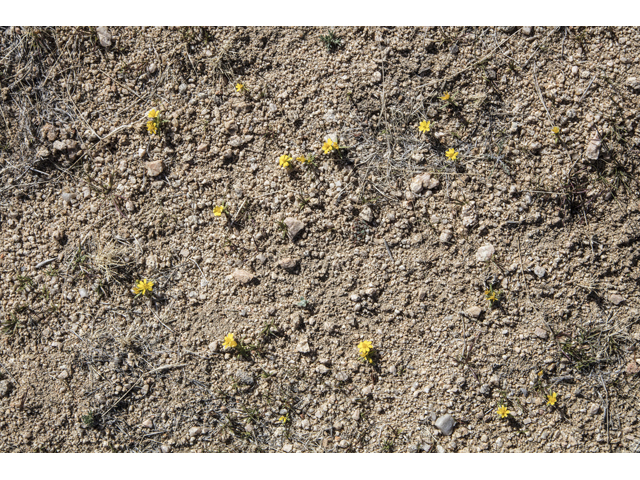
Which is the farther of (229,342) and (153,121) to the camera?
(153,121)

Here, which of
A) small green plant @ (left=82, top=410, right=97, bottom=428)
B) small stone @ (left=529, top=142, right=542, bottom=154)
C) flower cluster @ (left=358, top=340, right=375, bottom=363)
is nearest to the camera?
flower cluster @ (left=358, top=340, right=375, bottom=363)

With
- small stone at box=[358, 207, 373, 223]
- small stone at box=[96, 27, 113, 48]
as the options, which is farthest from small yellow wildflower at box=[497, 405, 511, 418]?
A: small stone at box=[96, 27, 113, 48]

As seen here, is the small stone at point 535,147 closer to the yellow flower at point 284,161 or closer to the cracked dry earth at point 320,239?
the cracked dry earth at point 320,239

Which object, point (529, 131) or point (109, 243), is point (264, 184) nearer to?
point (109, 243)

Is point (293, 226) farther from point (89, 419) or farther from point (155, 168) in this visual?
point (89, 419)

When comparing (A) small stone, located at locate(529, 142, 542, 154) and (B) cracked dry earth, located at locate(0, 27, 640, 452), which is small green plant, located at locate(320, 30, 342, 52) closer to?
(B) cracked dry earth, located at locate(0, 27, 640, 452)

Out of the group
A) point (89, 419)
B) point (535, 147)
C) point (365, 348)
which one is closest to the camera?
point (365, 348)

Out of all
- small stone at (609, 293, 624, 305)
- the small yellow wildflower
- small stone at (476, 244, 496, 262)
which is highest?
small stone at (476, 244, 496, 262)

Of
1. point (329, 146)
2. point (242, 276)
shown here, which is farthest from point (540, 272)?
point (242, 276)
